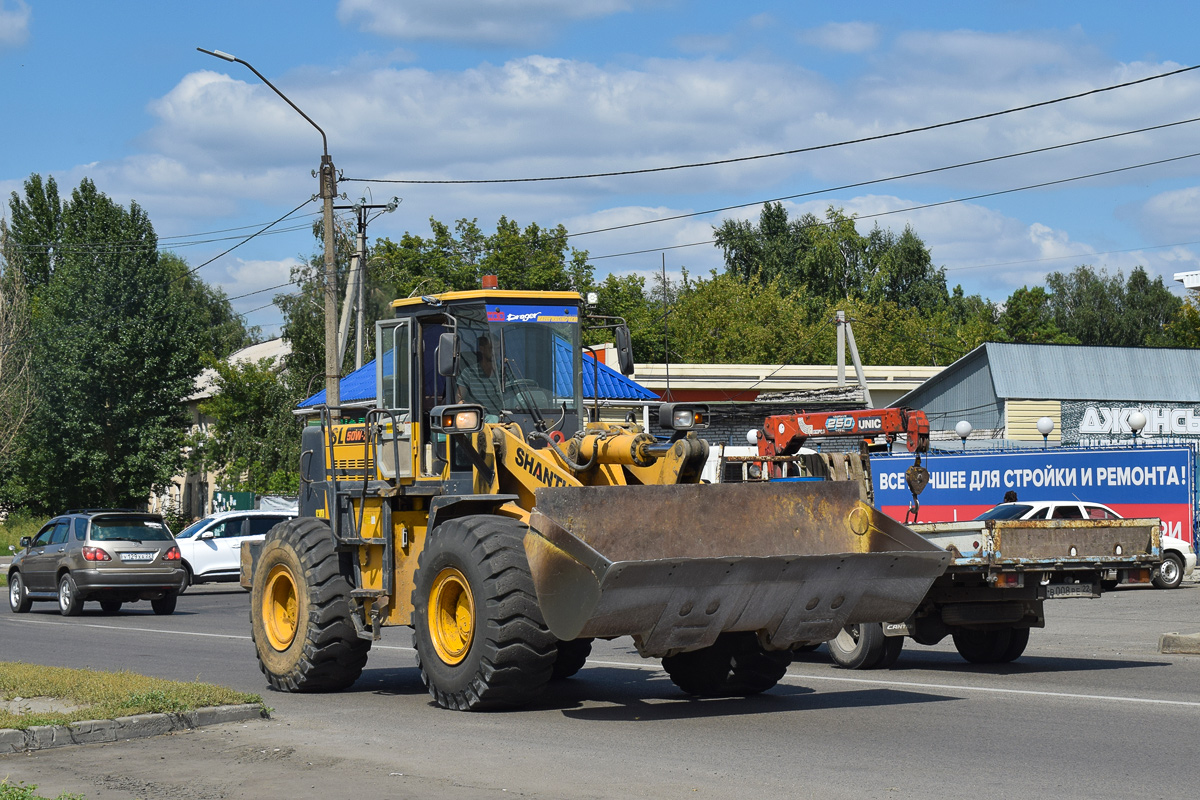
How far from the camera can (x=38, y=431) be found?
45.8 meters

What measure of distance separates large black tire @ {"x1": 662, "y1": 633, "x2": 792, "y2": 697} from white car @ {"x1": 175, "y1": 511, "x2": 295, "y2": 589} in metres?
20.7

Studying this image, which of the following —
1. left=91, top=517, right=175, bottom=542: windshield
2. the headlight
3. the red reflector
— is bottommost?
the red reflector

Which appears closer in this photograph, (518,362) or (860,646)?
(518,362)

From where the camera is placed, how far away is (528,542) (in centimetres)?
916

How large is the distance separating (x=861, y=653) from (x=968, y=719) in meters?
3.63

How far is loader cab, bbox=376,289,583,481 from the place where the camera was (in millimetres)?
11133

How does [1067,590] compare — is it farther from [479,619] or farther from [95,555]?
[95,555]

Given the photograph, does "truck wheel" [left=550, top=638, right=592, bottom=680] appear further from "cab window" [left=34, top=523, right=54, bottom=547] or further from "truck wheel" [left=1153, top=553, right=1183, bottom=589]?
"truck wheel" [left=1153, top=553, right=1183, bottom=589]

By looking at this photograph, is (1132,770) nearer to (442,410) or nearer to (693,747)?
(693,747)

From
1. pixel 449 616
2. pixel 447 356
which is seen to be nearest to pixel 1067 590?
pixel 449 616

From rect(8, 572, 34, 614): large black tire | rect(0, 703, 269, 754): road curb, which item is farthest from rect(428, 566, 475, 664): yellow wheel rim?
rect(8, 572, 34, 614): large black tire

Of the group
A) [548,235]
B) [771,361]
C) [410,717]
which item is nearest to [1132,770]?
[410,717]

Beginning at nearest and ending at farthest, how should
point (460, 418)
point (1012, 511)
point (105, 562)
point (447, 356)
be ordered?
point (447, 356) → point (460, 418) → point (105, 562) → point (1012, 511)

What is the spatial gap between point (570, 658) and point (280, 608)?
2.65 metres
